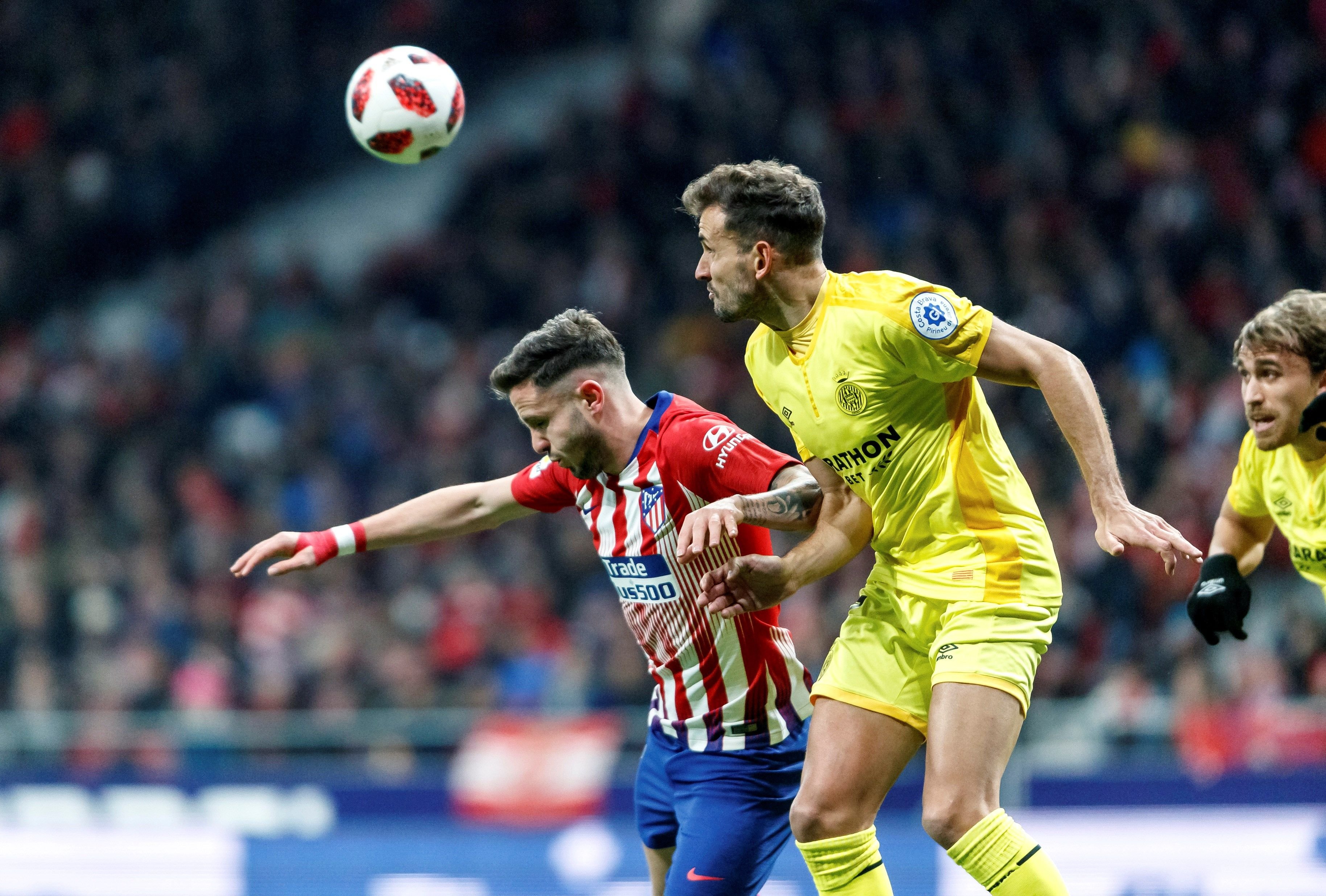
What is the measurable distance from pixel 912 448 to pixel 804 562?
0.45 m

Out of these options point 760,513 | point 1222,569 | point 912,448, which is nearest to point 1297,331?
point 1222,569

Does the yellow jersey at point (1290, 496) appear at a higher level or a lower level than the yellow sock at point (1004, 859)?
higher

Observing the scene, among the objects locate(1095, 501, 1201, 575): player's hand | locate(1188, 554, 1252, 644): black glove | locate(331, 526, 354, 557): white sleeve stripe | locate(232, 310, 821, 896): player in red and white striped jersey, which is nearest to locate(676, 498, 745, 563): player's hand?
locate(232, 310, 821, 896): player in red and white striped jersey

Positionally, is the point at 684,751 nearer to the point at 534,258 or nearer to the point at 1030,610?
the point at 1030,610

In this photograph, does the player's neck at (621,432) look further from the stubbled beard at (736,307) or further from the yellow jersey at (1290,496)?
the yellow jersey at (1290,496)

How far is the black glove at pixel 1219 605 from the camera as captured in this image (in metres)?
4.97

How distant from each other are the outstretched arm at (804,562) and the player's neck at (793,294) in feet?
1.44

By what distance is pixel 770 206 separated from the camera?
436cm

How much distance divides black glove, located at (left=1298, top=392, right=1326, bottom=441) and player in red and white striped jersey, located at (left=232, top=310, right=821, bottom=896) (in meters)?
1.54

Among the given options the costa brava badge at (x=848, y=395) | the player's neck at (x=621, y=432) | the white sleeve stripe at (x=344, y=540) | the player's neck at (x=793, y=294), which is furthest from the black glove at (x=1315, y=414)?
the white sleeve stripe at (x=344, y=540)

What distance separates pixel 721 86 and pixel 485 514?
409 inches

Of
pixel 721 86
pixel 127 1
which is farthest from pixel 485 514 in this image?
pixel 127 1

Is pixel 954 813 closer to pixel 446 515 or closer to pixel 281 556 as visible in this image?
pixel 446 515

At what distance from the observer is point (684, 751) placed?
15.3 ft
